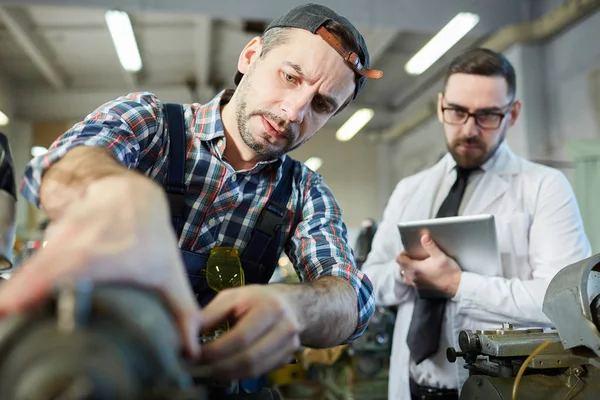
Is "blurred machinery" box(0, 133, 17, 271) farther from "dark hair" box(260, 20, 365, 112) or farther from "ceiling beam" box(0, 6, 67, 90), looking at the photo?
"ceiling beam" box(0, 6, 67, 90)

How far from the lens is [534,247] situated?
1.81 meters

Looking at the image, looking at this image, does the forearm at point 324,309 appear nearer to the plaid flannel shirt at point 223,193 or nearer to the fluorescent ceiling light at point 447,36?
the plaid flannel shirt at point 223,193

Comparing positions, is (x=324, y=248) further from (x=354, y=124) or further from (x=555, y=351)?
(x=354, y=124)

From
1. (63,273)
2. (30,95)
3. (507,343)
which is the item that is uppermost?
(30,95)

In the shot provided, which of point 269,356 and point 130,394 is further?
point 269,356

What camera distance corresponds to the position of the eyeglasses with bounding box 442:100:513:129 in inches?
74.6

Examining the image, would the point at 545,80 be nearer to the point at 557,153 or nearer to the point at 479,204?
the point at 557,153

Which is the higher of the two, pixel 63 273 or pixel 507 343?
pixel 63 273

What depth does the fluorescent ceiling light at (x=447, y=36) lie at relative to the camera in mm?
4551

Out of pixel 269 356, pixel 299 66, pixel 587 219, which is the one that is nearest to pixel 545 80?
pixel 587 219

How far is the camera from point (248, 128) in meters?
1.31

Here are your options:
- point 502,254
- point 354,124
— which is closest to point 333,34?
point 502,254

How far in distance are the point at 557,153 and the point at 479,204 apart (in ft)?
11.9

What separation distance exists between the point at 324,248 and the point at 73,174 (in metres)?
0.69
